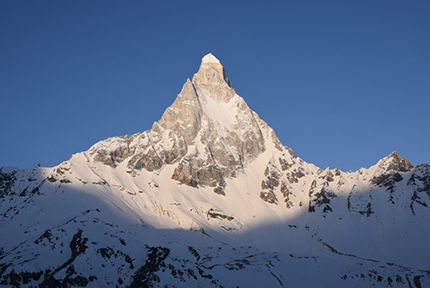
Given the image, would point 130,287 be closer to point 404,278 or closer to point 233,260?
point 233,260

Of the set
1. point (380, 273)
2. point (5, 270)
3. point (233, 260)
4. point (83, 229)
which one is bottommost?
point (5, 270)

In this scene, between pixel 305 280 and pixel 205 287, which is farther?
pixel 305 280

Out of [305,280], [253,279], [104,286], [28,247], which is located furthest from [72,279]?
[305,280]

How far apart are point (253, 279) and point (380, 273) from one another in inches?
2270

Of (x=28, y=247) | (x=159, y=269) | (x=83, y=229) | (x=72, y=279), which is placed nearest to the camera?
(x=72, y=279)

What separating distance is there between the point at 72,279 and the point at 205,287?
128ft

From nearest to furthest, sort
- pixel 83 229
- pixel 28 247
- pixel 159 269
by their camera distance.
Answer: pixel 159 269, pixel 28 247, pixel 83 229

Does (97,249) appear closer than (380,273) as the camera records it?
Yes

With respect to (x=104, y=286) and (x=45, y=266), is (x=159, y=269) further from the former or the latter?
(x=45, y=266)

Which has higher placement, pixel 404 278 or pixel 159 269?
pixel 404 278

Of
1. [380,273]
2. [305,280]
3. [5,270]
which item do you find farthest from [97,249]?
[380,273]

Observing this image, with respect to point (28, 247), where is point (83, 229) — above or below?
above

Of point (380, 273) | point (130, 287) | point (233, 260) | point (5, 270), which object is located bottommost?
point (5, 270)

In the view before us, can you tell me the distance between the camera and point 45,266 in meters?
157
